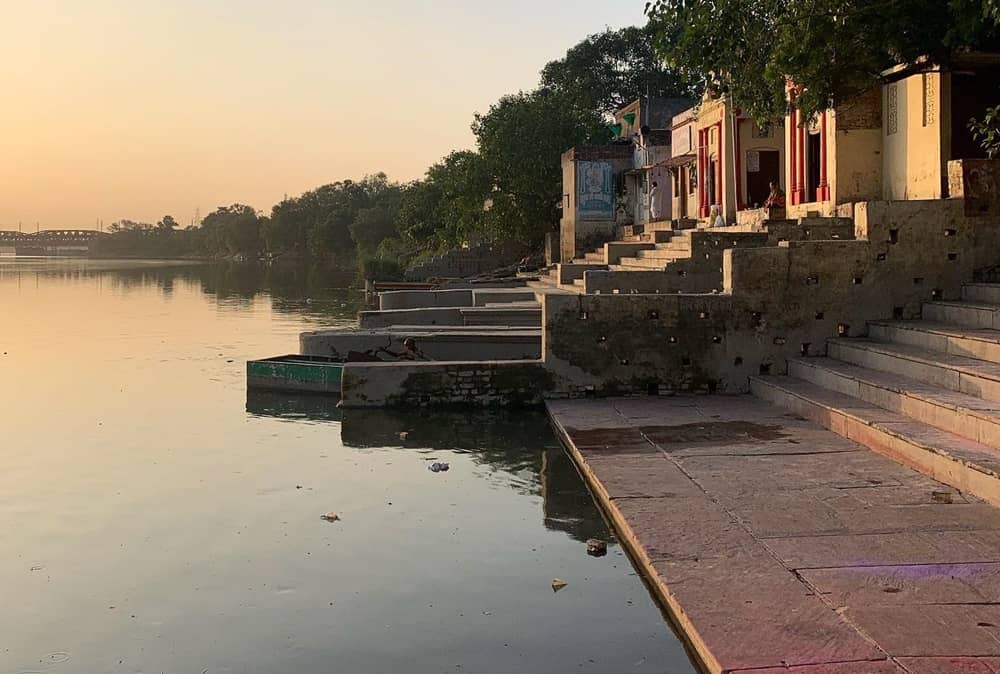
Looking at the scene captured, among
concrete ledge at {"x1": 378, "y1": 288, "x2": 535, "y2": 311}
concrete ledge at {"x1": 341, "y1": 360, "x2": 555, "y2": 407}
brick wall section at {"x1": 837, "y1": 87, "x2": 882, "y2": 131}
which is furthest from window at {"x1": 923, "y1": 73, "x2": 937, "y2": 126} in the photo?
concrete ledge at {"x1": 378, "y1": 288, "x2": 535, "y2": 311}

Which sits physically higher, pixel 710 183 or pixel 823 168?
pixel 710 183

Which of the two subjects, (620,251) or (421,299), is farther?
(421,299)

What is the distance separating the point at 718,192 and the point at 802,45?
44.2ft

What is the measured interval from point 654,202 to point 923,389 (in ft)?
80.0

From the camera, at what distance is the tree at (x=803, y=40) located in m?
13.7

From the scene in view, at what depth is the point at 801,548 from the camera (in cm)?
625

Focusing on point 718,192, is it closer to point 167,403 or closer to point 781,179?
point 781,179

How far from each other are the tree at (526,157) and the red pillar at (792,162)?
1996cm

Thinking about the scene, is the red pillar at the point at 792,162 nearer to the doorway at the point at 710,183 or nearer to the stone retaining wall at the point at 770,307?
the doorway at the point at 710,183

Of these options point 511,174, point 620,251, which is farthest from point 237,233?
point 620,251

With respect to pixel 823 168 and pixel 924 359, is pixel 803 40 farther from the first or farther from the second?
pixel 924 359

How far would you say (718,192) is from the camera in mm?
27016

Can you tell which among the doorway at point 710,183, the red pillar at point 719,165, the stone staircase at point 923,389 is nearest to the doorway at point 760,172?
the red pillar at point 719,165

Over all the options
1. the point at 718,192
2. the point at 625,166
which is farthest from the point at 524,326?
the point at 625,166
